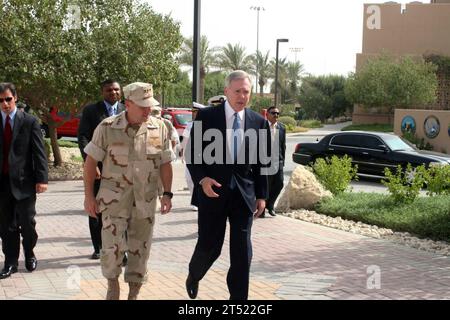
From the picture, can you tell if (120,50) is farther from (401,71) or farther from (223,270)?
(401,71)

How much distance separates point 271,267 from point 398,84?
1615 inches

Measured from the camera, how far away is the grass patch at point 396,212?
27.0 ft

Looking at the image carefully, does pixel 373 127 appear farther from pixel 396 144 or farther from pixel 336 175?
pixel 336 175

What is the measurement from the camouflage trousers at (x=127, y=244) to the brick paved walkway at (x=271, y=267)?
50 cm

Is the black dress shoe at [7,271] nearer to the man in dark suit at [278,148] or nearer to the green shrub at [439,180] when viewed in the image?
the man in dark suit at [278,148]

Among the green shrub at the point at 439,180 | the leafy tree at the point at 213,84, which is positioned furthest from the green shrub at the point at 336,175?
the leafy tree at the point at 213,84

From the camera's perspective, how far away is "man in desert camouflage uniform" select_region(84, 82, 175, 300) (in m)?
4.47

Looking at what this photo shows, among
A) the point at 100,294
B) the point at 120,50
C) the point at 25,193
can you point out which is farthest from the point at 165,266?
the point at 120,50

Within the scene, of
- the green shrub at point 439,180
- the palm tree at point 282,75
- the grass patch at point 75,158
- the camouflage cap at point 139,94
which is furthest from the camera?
the palm tree at point 282,75

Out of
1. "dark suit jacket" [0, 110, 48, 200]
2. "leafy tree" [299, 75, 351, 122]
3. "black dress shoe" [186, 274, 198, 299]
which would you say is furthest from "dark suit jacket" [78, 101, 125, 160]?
"leafy tree" [299, 75, 351, 122]

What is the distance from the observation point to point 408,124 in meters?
24.7

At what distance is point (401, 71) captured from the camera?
149 ft
